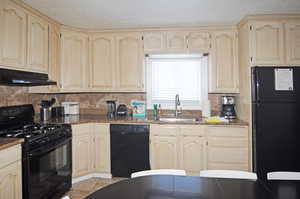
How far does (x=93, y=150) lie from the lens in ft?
9.80

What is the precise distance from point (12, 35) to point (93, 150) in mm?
1757

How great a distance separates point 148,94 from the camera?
137 inches

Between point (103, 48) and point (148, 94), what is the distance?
1.04 m

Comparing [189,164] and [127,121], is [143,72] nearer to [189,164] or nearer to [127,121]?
[127,121]

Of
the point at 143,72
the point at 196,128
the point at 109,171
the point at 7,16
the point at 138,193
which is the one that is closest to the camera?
the point at 138,193

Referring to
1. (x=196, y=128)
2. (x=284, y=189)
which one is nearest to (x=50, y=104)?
(x=196, y=128)

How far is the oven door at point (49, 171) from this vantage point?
1.91 m

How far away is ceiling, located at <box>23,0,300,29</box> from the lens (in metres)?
2.27

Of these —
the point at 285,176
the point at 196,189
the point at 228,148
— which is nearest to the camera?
the point at 196,189

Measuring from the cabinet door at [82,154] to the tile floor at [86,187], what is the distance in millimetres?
138

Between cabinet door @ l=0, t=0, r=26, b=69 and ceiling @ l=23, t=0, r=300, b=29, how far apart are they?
0.21 metres

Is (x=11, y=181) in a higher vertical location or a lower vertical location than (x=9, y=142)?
lower

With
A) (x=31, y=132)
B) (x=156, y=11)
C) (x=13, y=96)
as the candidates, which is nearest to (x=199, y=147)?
(x=156, y=11)

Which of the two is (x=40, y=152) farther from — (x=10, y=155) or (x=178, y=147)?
(x=178, y=147)
